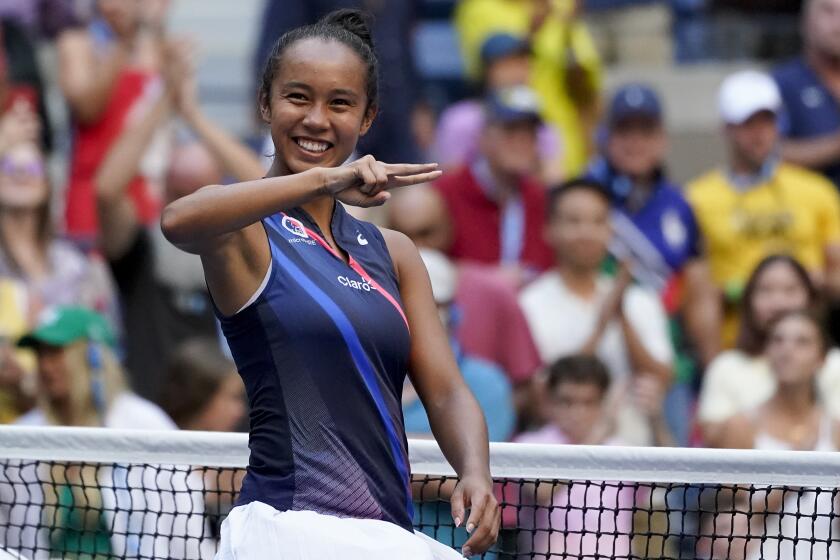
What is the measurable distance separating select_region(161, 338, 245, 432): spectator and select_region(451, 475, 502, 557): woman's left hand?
3.39 m

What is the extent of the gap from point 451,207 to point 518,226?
0.35 m

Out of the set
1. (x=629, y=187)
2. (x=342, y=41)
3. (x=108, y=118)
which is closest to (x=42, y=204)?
(x=108, y=118)

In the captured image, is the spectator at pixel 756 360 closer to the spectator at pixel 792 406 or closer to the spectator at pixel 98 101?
the spectator at pixel 792 406

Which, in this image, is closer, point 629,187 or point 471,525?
point 471,525

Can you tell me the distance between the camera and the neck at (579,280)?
24.7 feet

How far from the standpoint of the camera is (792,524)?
5742 mm

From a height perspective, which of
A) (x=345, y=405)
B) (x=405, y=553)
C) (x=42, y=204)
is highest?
(x=42, y=204)

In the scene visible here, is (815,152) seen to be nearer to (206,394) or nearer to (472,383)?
(472,383)

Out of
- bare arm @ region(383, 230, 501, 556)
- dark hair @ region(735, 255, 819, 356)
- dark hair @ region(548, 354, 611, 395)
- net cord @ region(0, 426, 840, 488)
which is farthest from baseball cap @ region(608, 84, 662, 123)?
bare arm @ region(383, 230, 501, 556)

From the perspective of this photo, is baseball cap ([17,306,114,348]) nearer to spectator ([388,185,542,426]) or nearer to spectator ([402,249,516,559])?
spectator ([402,249,516,559])

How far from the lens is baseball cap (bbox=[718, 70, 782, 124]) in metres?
8.23

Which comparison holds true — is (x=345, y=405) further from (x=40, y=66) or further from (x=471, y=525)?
(x=40, y=66)

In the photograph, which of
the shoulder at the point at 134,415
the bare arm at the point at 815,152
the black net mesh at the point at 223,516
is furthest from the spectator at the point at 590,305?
the shoulder at the point at 134,415

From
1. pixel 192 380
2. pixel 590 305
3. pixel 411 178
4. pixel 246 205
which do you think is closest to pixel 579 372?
pixel 590 305
